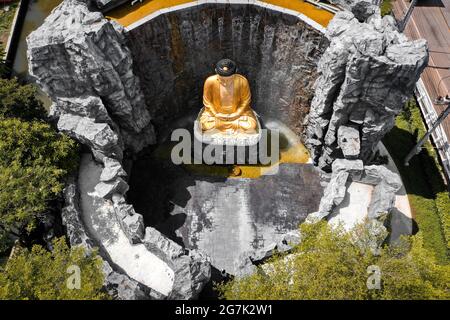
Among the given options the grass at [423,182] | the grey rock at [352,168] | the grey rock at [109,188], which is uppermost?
the grey rock at [109,188]

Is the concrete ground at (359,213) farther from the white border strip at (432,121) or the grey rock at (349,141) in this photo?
the white border strip at (432,121)

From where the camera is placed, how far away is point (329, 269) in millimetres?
10734

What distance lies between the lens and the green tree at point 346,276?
10516 millimetres

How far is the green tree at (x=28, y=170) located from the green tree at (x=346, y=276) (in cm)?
724

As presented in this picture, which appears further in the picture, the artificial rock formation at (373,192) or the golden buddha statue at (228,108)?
the golden buddha statue at (228,108)

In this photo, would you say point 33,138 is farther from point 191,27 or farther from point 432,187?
point 432,187

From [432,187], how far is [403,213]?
7.35ft

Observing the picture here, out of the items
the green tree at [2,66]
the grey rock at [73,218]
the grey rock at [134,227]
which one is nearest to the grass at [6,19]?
the green tree at [2,66]

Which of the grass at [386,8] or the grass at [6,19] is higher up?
the grass at [6,19]

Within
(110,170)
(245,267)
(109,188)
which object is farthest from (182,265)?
(110,170)

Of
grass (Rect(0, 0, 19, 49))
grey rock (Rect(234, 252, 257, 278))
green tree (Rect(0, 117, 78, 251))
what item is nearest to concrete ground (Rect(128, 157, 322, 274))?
grey rock (Rect(234, 252, 257, 278))

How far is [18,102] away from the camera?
15.2 meters
